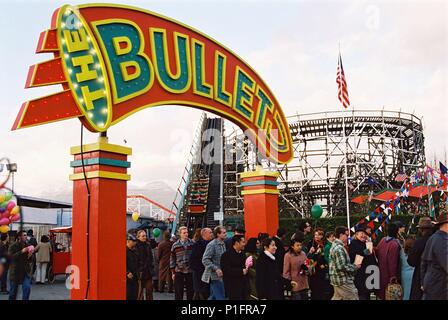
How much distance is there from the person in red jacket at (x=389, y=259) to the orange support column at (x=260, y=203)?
126 inches

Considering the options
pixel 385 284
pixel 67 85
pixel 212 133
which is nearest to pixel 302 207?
pixel 212 133

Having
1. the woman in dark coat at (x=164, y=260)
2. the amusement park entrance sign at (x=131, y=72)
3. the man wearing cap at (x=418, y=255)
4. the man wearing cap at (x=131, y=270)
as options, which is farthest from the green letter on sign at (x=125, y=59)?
the man wearing cap at (x=418, y=255)

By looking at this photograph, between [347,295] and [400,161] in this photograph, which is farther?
[400,161]

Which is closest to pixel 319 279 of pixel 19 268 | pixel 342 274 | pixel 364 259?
pixel 364 259

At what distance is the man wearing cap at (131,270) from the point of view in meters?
7.64

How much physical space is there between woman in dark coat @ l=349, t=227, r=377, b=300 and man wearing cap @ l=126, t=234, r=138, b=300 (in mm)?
3672

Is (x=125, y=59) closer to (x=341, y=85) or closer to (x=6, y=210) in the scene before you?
(x=6, y=210)

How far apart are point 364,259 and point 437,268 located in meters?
1.94

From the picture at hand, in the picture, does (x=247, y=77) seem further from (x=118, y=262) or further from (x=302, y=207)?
(x=302, y=207)

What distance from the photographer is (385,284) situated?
7137 mm

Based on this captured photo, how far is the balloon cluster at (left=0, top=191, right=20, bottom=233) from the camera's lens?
7.74m

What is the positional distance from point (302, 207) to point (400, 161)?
26.6ft

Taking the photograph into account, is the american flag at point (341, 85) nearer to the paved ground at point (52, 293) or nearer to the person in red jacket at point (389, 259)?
the paved ground at point (52, 293)

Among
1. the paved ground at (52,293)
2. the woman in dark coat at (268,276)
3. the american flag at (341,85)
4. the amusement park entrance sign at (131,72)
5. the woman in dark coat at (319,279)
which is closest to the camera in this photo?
the amusement park entrance sign at (131,72)
